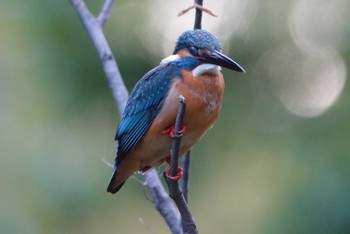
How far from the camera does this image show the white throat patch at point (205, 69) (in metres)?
3.87

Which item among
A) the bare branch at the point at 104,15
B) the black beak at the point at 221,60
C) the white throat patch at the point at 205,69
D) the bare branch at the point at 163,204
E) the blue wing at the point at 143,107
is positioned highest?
the bare branch at the point at 104,15

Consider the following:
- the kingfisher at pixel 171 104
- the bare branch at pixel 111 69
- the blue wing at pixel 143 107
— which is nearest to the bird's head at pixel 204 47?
the kingfisher at pixel 171 104

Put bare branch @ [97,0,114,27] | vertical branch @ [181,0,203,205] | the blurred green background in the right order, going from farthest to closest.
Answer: the blurred green background → bare branch @ [97,0,114,27] → vertical branch @ [181,0,203,205]

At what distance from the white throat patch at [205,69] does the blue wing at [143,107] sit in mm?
106

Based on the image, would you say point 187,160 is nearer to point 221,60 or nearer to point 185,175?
point 185,175

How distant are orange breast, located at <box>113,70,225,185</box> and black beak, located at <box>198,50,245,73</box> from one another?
0.24ft

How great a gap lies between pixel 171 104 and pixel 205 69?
0.67 feet

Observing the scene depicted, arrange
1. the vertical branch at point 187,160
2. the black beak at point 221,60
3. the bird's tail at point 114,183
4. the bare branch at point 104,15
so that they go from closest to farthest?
the black beak at point 221,60, the vertical branch at point 187,160, the bird's tail at point 114,183, the bare branch at point 104,15

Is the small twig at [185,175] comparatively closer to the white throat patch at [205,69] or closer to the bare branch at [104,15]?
the white throat patch at [205,69]

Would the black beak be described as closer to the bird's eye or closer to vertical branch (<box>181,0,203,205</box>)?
the bird's eye

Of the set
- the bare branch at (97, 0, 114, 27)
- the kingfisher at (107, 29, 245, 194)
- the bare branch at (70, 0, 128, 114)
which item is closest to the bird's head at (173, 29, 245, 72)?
the kingfisher at (107, 29, 245, 194)

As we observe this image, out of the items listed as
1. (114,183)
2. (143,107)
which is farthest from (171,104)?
(114,183)

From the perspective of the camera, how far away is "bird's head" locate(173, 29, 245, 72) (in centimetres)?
376

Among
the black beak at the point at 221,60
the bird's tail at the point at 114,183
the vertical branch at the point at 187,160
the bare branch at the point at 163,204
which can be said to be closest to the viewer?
the black beak at the point at 221,60
